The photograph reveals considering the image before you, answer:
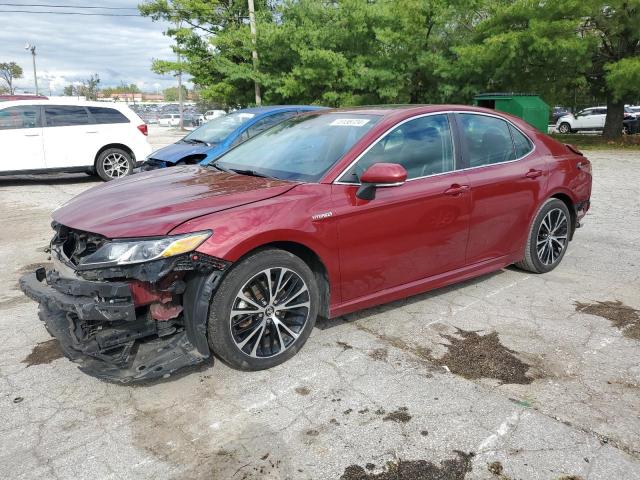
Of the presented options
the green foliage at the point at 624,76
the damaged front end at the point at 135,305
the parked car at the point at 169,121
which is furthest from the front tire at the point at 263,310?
the parked car at the point at 169,121

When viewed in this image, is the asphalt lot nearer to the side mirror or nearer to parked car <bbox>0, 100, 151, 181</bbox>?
the side mirror

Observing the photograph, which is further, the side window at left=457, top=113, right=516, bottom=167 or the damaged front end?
the side window at left=457, top=113, right=516, bottom=167

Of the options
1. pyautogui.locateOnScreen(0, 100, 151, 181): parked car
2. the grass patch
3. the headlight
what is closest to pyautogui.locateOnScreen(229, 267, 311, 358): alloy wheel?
the headlight

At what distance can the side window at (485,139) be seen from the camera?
172 inches

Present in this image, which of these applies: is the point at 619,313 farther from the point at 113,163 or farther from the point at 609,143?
the point at 609,143

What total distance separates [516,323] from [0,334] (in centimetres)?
391

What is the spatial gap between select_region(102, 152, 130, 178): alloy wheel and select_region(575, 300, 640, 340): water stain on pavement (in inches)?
377

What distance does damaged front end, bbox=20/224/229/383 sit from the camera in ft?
9.49

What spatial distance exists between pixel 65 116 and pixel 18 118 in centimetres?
85

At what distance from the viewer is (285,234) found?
3.27 meters

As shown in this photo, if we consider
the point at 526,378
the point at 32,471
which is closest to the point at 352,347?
the point at 526,378

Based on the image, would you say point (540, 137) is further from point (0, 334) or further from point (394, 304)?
point (0, 334)

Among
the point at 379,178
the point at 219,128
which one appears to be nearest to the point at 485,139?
the point at 379,178

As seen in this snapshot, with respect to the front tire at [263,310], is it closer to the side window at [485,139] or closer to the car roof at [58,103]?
the side window at [485,139]
